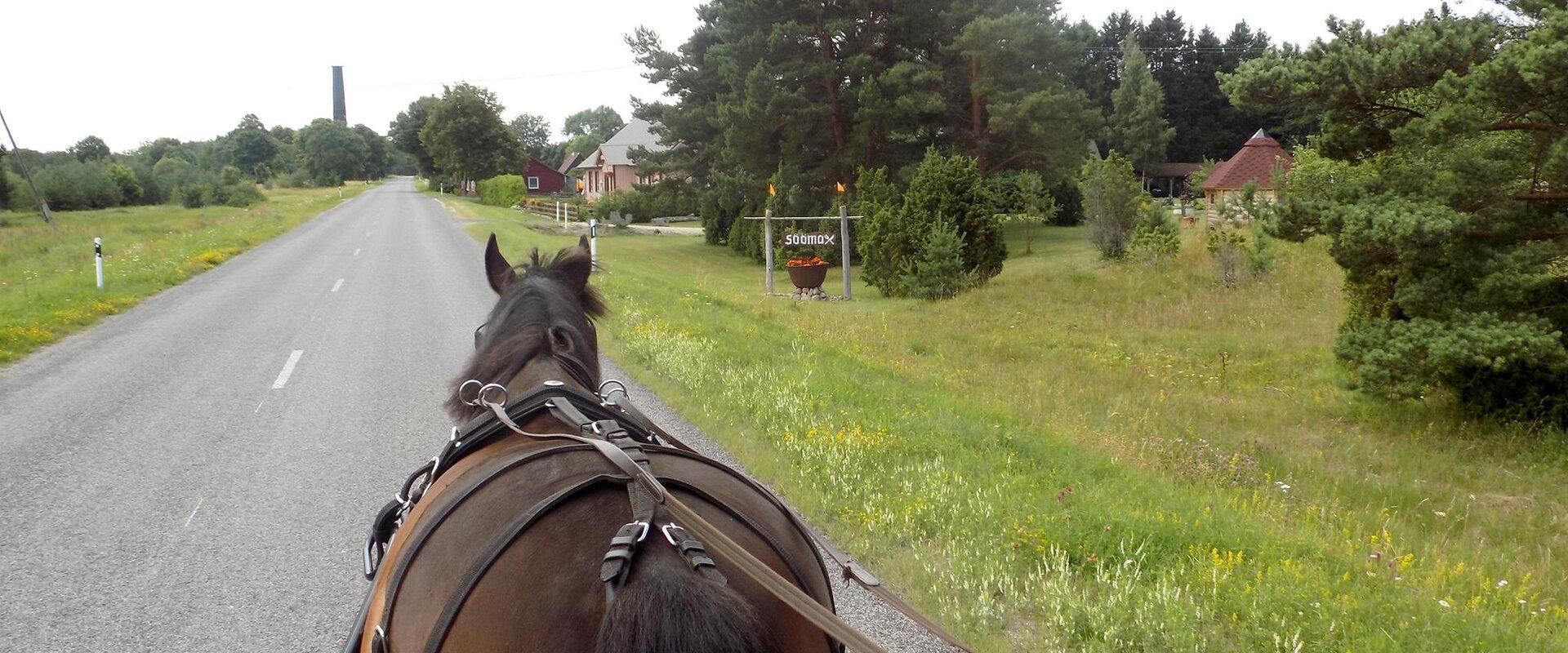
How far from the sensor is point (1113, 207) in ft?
80.8

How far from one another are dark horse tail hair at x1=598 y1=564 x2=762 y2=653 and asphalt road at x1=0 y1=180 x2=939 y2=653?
2.50 metres

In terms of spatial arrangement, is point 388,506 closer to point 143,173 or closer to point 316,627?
point 316,627

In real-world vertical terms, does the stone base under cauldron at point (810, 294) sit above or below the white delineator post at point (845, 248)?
below

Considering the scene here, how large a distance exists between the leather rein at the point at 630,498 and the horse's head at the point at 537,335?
64 millimetres

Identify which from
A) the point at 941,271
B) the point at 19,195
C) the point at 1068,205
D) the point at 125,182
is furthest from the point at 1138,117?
the point at 125,182

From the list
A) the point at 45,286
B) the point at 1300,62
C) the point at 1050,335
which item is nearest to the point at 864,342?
the point at 1050,335

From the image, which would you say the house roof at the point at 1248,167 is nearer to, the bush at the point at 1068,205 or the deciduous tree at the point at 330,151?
the bush at the point at 1068,205

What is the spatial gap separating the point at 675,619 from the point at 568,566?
1.22ft

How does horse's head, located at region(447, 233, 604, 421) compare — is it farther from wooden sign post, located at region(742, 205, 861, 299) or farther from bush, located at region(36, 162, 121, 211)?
bush, located at region(36, 162, 121, 211)

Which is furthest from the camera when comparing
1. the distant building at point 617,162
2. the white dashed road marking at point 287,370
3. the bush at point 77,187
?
the distant building at point 617,162

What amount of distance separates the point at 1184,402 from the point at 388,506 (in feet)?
32.3

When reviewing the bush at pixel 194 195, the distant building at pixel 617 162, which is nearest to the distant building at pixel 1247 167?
Result: the distant building at pixel 617 162

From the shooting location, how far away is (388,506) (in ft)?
10.2

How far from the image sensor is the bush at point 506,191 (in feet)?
216
